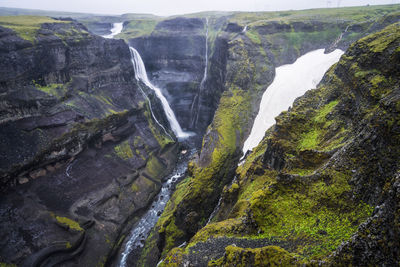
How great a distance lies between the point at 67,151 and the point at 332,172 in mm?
31869

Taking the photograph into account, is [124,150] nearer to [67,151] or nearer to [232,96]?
[67,151]

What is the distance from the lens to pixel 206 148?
34312mm

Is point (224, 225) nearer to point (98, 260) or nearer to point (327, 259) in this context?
point (327, 259)

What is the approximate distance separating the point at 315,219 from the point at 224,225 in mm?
5655

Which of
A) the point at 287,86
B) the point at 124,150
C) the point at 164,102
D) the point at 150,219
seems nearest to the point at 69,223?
the point at 150,219

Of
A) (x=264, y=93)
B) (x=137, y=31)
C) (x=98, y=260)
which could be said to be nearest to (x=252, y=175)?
(x=98, y=260)

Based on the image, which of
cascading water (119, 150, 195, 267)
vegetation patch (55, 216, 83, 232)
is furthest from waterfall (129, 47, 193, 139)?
vegetation patch (55, 216, 83, 232)

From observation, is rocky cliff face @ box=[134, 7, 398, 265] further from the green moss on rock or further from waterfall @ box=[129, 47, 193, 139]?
the green moss on rock

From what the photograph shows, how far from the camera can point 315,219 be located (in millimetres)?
10844

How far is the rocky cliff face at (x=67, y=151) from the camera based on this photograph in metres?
24.8

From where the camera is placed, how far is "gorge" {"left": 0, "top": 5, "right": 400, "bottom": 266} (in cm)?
1044

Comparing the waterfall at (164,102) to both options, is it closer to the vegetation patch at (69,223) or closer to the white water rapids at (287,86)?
the white water rapids at (287,86)

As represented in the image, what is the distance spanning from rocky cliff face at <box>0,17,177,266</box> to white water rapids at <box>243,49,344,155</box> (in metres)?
17.2

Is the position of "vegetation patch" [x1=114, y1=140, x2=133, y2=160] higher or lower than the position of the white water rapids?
lower
